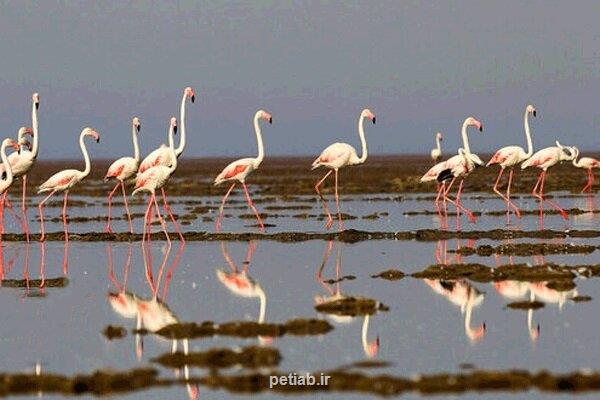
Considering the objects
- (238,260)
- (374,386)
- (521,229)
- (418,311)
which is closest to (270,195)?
(521,229)

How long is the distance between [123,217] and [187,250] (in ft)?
47.0

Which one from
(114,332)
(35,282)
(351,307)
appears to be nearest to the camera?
(114,332)

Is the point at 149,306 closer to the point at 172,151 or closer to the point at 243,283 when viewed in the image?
the point at 243,283

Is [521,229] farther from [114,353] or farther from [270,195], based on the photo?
[270,195]

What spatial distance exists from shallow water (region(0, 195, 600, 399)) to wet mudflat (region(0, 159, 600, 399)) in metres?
0.04

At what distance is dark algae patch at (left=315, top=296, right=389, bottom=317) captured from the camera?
16.2 meters

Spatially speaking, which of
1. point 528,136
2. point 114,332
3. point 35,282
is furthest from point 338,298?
point 528,136

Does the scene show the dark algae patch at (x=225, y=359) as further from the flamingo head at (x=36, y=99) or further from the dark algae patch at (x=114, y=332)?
the flamingo head at (x=36, y=99)

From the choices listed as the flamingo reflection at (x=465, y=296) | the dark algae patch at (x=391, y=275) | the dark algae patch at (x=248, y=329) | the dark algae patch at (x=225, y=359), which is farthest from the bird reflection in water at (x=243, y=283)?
the flamingo reflection at (x=465, y=296)

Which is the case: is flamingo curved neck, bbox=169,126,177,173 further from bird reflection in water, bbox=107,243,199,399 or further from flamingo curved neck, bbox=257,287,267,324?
flamingo curved neck, bbox=257,287,267,324

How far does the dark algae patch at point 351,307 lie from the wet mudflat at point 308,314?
0.04 meters

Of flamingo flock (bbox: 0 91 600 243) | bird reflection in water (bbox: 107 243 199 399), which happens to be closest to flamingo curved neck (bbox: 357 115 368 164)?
flamingo flock (bbox: 0 91 600 243)

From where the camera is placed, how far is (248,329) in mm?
14688

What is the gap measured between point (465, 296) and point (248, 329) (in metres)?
4.13
